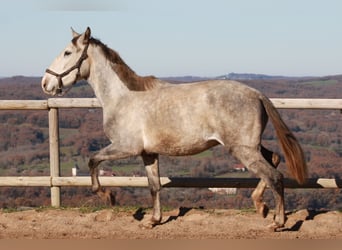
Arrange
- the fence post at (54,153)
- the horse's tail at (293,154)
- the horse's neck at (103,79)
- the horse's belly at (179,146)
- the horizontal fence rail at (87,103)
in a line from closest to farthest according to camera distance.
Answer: the horse's belly at (179,146) → the horse's tail at (293,154) → the horse's neck at (103,79) → the horizontal fence rail at (87,103) → the fence post at (54,153)

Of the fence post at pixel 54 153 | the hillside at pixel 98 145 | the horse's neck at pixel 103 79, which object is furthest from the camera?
the hillside at pixel 98 145

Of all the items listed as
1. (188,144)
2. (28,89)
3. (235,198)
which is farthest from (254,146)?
(28,89)

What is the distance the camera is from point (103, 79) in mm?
7945

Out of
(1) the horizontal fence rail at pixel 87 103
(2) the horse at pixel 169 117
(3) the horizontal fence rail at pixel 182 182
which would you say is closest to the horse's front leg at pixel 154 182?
(2) the horse at pixel 169 117

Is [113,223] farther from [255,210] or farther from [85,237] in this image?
[255,210]

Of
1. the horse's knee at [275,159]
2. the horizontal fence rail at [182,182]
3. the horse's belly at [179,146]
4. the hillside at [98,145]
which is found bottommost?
the hillside at [98,145]

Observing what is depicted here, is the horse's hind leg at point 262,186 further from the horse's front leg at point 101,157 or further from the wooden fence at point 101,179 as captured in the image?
the horse's front leg at point 101,157

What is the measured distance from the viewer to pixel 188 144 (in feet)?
24.0

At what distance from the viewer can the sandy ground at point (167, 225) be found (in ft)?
24.6

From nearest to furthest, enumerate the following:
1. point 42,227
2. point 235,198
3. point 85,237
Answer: point 85,237 < point 42,227 < point 235,198

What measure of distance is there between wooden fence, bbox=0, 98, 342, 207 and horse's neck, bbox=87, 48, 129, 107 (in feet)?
2.15

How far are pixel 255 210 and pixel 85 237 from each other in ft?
7.17

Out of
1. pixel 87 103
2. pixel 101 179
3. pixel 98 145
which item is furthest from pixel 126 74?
pixel 98 145

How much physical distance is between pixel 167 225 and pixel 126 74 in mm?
1891
